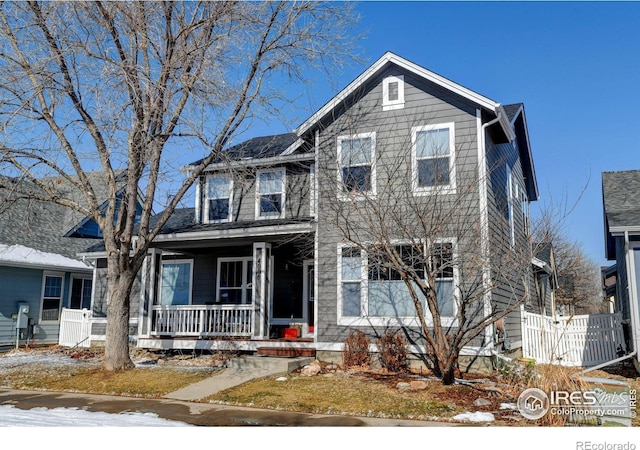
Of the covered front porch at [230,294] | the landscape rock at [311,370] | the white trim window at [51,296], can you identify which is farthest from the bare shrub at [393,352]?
the white trim window at [51,296]

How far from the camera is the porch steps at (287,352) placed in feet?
41.9

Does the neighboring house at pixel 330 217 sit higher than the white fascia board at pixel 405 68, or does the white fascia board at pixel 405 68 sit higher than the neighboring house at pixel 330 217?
the white fascia board at pixel 405 68

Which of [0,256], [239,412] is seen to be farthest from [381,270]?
[0,256]

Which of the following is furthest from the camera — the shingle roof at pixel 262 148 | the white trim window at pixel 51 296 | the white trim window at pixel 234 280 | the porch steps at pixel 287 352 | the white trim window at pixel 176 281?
the white trim window at pixel 51 296

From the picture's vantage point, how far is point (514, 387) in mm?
9336

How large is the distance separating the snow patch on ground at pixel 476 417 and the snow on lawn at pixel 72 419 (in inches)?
155

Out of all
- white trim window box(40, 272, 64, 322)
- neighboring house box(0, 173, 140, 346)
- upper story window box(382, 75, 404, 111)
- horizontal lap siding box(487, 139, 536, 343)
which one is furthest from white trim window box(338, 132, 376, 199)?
white trim window box(40, 272, 64, 322)

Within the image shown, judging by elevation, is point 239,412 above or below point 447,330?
below

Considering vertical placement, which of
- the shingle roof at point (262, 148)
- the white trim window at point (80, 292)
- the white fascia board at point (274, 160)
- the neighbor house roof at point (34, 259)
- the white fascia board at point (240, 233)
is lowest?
the white trim window at point (80, 292)

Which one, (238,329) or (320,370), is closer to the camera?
(320,370)

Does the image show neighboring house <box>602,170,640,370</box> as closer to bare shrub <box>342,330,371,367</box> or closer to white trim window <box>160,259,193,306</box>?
bare shrub <box>342,330,371,367</box>

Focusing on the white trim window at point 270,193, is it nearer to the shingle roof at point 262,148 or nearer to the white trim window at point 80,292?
the shingle roof at point 262,148
